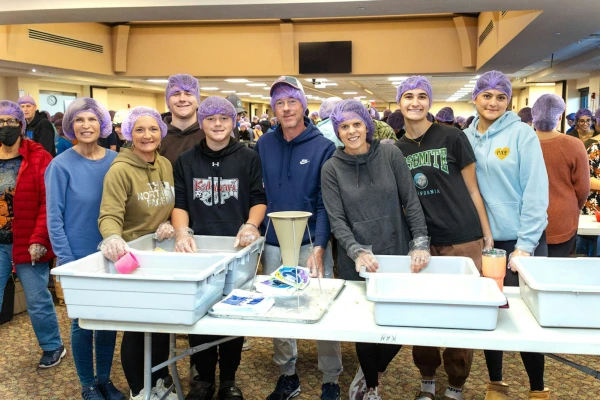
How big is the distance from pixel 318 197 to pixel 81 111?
3.71 feet

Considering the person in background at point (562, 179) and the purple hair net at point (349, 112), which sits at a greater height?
the purple hair net at point (349, 112)

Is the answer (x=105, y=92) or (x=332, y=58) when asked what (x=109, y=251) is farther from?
(x=105, y=92)

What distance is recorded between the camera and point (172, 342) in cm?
230

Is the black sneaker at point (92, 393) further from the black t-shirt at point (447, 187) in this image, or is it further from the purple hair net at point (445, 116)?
the purple hair net at point (445, 116)

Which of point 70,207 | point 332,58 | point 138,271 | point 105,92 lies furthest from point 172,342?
point 105,92

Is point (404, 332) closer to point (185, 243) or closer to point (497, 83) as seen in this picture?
point (185, 243)

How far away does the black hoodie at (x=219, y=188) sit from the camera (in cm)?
230

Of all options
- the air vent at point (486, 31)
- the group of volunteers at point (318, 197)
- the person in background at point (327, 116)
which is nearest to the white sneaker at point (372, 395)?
the group of volunteers at point (318, 197)

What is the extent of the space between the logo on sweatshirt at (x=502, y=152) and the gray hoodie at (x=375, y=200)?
0.39 meters

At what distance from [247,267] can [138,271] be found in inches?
16.0

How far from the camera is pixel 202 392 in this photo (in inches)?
94.7

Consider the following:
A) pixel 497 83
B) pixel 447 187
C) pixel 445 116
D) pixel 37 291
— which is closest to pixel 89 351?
pixel 37 291

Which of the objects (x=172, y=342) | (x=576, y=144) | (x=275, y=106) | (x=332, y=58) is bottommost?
(x=172, y=342)

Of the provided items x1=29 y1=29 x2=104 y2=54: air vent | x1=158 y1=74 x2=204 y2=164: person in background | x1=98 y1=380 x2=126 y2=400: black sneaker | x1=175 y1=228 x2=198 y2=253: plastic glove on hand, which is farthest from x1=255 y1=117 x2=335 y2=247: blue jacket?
x1=29 y1=29 x2=104 y2=54: air vent
